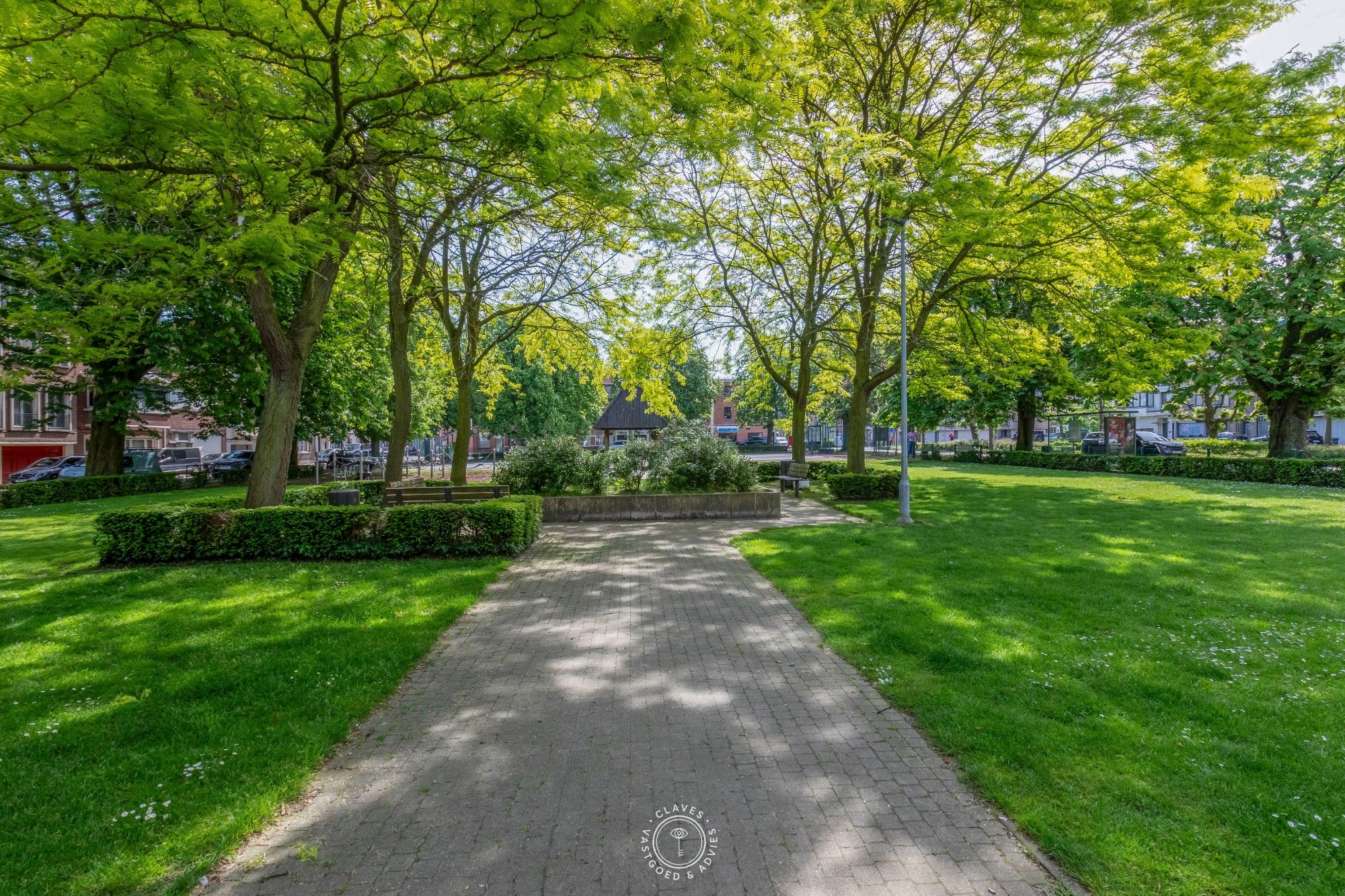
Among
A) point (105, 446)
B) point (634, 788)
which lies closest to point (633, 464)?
point (634, 788)

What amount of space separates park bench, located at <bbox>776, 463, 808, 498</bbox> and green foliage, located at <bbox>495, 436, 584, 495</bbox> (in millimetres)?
7257

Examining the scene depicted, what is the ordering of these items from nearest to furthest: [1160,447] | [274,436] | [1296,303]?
[274,436] → [1296,303] → [1160,447]

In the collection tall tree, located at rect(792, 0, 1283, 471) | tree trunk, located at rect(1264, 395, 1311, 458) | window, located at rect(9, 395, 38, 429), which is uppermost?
tall tree, located at rect(792, 0, 1283, 471)

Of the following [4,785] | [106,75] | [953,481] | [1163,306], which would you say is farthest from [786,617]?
[1163,306]

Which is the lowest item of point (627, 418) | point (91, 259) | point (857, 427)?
point (857, 427)

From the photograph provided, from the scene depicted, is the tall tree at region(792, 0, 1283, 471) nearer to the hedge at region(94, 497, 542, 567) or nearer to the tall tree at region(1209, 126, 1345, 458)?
the hedge at region(94, 497, 542, 567)

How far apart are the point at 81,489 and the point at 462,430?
46.3 feet

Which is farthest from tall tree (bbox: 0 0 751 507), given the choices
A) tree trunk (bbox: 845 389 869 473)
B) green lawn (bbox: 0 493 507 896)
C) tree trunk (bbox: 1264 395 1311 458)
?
tree trunk (bbox: 1264 395 1311 458)

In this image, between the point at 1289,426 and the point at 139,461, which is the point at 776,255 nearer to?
the point at 1289,426

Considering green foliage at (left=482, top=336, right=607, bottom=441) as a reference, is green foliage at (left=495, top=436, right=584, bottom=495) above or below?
below

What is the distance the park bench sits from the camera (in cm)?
2033

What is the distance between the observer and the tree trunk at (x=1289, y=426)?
2492 cm

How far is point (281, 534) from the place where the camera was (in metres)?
10.1

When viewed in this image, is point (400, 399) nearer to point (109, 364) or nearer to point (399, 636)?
point (399, 636)
